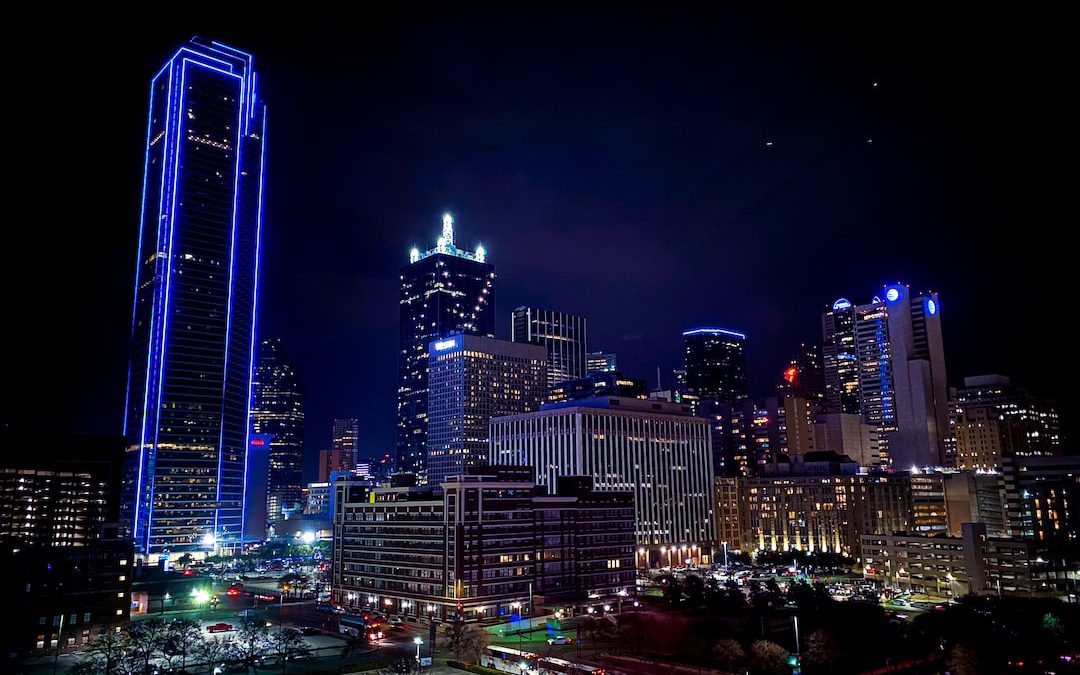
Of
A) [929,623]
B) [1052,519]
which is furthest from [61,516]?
[1052,519]

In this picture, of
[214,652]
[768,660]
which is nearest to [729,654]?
[768,660]

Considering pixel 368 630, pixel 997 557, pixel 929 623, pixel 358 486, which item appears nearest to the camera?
pixel 929 623

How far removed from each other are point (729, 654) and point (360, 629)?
4582cm

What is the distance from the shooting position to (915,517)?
192125 millimetres

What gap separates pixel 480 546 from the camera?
107688mm

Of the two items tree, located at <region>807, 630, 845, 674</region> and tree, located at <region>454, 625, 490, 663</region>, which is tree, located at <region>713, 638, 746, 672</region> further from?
tree, located at <region>454, 625, 490, 663</region>

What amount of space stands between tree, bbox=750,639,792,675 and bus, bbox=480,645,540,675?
21574mm

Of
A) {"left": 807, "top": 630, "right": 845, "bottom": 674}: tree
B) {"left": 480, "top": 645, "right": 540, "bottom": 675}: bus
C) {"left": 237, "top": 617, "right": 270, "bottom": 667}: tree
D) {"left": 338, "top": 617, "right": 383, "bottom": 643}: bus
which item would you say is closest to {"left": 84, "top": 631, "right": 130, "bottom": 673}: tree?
{"left": 237, "top": 617, "right": 270, "bottom": 667}: tree

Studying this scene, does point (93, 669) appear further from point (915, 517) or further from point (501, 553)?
point (915, 517)

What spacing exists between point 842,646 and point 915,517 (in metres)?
127

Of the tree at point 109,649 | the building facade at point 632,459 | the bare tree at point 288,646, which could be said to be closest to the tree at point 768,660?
the bare tree at point 288,646

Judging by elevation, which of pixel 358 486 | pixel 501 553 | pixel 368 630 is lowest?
pixel 368 630

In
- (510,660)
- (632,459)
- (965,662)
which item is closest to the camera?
(965,662)

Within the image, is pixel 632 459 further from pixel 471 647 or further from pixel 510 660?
pixel 471 647
